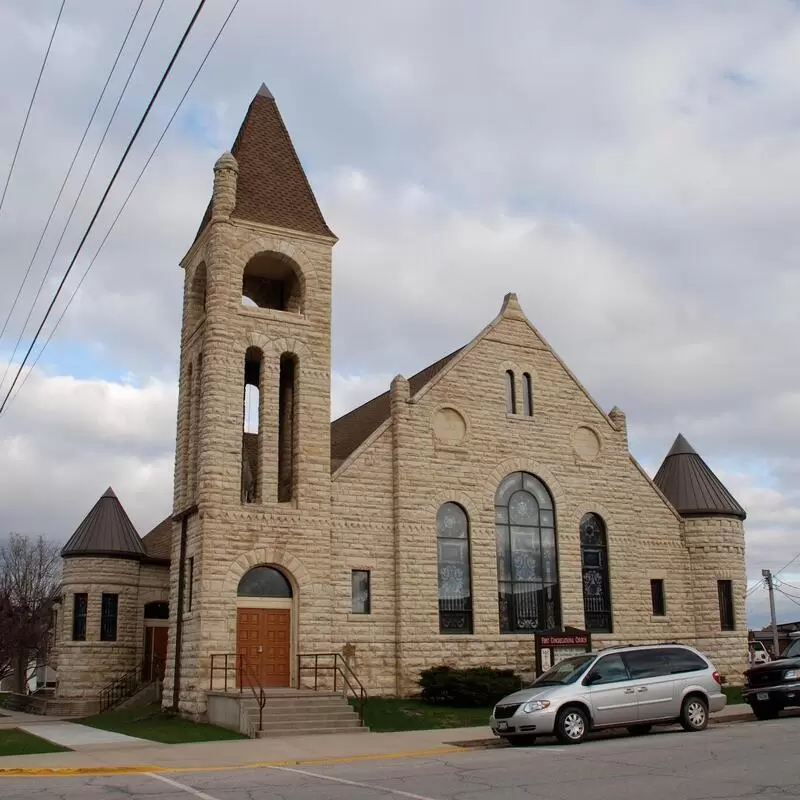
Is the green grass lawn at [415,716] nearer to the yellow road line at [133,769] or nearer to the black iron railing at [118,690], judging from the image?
the yellow road line at [133,769]

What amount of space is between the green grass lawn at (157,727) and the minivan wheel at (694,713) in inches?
345

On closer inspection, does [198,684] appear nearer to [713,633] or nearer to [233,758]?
[233,758]

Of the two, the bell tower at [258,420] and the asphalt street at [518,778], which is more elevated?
the bell tower at [258,420]

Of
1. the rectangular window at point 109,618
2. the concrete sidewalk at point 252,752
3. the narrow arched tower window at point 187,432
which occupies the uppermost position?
the narrow arched tower window at point 187,432

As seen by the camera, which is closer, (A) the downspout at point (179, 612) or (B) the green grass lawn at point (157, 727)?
(B) the green grass lawn at point (157, 727)

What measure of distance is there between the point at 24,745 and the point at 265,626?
7.32 metres

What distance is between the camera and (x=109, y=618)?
31.4 metres

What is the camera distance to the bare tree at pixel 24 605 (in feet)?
162

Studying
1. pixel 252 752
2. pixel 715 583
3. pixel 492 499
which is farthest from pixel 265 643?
pixel 715 583

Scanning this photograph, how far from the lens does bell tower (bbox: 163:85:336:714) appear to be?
2419 centimetres

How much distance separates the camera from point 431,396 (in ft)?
93.8

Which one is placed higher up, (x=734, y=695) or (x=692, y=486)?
(x=692, y=486)

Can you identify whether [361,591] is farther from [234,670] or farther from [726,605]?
[726,605]

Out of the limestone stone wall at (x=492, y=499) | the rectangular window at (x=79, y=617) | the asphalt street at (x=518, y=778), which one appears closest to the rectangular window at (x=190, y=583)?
the limestone stone wall at (x=492, y=499)
